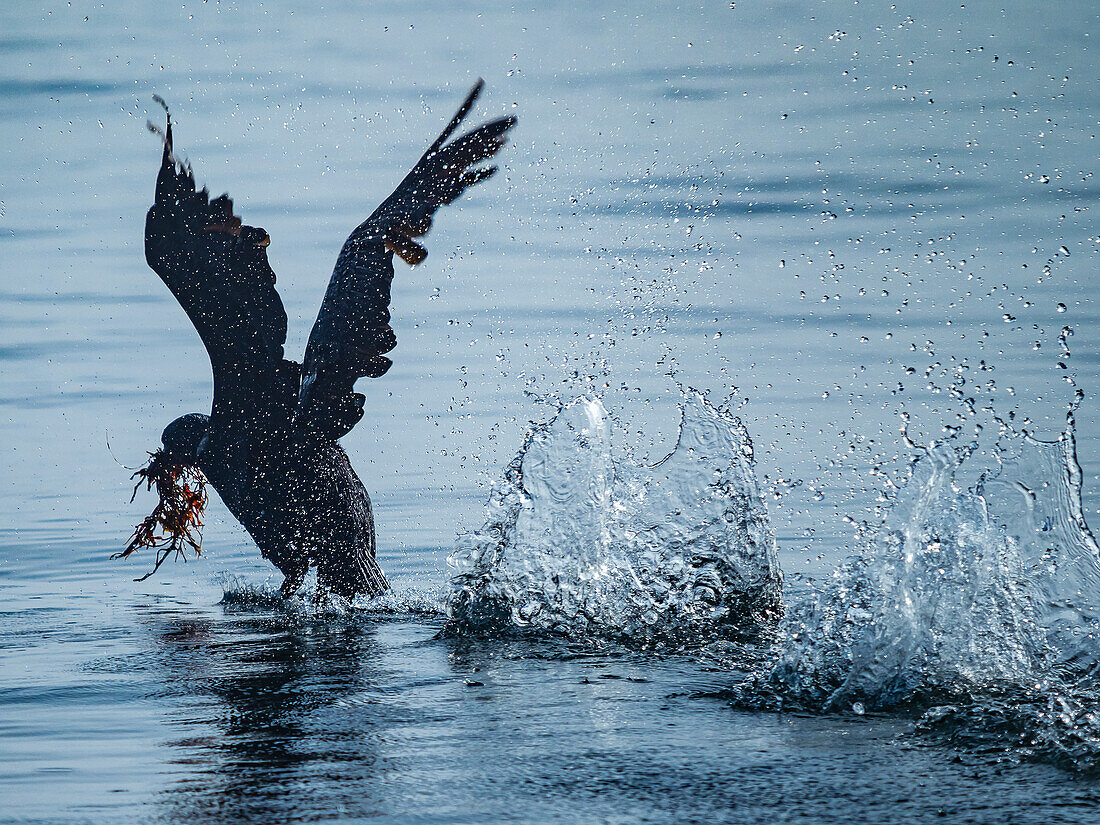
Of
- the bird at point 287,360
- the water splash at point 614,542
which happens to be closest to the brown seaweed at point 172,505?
the bird at point 287,360

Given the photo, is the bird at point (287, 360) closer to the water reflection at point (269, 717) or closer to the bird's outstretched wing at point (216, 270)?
the bird's outstretched wing at point (216, 270)

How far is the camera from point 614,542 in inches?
253

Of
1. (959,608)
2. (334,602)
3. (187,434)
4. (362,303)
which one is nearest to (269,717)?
(959,608)

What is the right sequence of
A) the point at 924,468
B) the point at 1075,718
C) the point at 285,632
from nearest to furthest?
the point at 1075,718, the point at 924,468, the point at 285,632

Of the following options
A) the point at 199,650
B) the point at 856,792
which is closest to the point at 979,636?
the point at 856,792

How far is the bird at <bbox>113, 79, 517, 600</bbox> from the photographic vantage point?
271 inches

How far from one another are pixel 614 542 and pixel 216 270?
2.59m

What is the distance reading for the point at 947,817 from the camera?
9.04 ft

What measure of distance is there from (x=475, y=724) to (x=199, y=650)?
233 centimetres

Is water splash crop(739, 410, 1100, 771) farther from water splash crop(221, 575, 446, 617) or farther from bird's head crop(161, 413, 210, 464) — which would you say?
bird's head crop(161, 413, 210, 464)

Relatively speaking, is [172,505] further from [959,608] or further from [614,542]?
[959,608]

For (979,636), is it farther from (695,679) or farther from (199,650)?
(199,650)

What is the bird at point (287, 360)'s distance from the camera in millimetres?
6891

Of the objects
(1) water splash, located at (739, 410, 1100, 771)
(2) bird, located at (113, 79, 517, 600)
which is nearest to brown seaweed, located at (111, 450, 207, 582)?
(2) bird, located at (113, 79, 517, 600)
